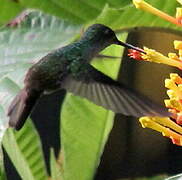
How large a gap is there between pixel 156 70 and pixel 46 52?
0.97m

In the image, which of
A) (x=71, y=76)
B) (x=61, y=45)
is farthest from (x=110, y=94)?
(x=61, y=45)

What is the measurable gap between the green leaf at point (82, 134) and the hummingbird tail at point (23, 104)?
27cm

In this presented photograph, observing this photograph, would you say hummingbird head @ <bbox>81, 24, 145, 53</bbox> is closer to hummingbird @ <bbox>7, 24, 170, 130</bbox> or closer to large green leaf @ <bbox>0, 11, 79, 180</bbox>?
hummingbird @ <bbox>7, 24, 170, 130</bbox>

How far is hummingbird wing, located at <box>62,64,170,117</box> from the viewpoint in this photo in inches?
36.7

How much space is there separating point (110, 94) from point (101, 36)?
0.15 meters

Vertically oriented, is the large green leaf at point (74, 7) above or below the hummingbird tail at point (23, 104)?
above

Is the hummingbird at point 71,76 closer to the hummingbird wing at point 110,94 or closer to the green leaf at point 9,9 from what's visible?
the hummingbird wing at point 110,94

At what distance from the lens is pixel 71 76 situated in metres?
1.10

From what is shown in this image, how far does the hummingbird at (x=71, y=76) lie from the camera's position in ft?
3.41

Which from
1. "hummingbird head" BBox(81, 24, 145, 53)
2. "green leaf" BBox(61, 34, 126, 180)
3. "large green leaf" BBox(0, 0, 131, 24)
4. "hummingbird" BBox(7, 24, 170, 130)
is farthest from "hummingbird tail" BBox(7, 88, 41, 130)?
"large green leaf" BBox(0, 0, 131, 24)

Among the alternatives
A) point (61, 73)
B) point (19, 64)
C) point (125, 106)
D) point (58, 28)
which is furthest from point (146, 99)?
point (58, 28)

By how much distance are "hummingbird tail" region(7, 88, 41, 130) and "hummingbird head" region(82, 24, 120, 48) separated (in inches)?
4.8

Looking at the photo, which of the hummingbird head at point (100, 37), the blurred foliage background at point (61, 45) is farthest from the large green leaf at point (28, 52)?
the hummingbird head at point (100, 37)

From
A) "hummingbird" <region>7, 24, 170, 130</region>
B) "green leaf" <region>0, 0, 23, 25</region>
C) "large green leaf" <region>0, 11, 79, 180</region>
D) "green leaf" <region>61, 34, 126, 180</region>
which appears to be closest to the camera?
"hummingbird" <region>7, 24, 170, 130</region>
